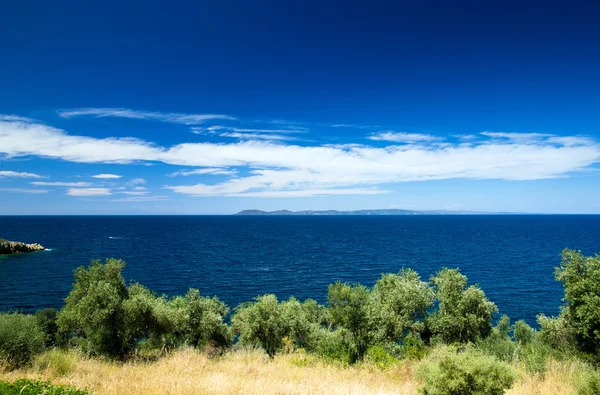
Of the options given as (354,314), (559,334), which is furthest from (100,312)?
(559,334)

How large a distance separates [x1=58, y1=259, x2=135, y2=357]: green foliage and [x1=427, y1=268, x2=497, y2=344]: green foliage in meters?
23.7

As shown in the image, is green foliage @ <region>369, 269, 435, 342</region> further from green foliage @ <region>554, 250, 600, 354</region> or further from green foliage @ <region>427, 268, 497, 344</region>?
green foliage @ <region>554, 250, 600, 354</region>

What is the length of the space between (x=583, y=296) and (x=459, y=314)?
28.7 feet

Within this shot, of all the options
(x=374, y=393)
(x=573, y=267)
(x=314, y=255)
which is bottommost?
(x=314, y=255)

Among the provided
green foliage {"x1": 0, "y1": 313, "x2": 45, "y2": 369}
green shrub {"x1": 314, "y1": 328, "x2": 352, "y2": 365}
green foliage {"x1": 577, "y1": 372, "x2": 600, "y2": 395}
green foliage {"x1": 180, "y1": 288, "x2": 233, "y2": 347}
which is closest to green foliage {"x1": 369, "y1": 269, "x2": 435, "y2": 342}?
green shrub {"x1": 314, "y1": 328, "x2": 352, "y2": 365}

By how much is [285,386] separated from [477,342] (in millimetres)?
18909

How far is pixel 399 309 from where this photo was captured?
91.3 feet

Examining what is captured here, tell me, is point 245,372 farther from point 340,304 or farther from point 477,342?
point 477,342

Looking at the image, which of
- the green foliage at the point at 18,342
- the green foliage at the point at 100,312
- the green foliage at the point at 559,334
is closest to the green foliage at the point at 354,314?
the green foliage at the point at 559,334

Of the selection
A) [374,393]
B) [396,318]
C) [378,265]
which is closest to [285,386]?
[374,393]

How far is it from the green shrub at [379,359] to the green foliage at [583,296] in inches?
440

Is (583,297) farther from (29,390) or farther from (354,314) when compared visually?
(29,390)

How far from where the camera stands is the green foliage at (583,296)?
19.4m

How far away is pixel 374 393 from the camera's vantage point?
Result: 41.4ft
